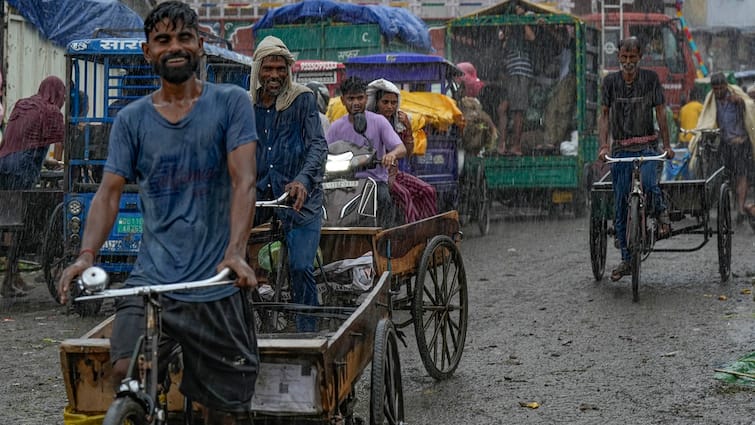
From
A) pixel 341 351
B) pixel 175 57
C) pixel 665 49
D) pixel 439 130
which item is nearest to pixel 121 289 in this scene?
pixel 175 57

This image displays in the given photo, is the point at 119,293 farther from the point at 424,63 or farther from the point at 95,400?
the point at 424,63

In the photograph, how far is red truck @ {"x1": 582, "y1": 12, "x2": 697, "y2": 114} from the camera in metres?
23.5

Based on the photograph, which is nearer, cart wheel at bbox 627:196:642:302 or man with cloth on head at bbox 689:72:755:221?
cart wheel at bbox 627:196:642:302

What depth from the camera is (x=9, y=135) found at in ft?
35.4

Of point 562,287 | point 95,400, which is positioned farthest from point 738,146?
point 95,400

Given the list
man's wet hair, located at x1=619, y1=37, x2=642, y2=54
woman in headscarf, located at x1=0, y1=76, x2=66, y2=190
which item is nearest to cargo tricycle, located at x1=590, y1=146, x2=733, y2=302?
man's wet hair, located at x1=619, y1=37, x2=642, y2=54

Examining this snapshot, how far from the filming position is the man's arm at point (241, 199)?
12.0 ft

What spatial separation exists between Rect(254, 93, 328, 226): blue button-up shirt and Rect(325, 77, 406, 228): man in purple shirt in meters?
2.37

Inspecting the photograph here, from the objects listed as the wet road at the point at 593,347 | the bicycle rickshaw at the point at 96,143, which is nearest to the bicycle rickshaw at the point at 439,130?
the wet road at the point at 593,347

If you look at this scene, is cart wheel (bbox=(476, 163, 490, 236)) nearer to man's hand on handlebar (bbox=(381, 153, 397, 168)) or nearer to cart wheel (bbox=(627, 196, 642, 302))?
cart wheel (bbox=(627, 196, 642, 302))

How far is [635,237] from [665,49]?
601 inches

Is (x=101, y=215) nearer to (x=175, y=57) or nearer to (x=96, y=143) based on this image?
(x=175, y=57)

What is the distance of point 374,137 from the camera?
8898 millimetres

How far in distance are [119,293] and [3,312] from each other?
712cm
